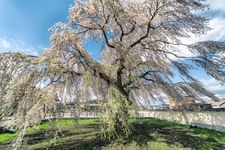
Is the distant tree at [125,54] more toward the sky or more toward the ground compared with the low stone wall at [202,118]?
more toward the sky

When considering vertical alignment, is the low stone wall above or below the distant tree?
below

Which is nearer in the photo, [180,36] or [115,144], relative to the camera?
[115,144]

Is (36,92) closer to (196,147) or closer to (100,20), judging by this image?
(100,20)

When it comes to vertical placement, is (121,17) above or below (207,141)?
above

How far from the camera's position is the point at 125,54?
46.8ft

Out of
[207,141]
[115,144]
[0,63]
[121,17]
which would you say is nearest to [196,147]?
[207,141]

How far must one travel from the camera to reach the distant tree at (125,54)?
11.9 meters

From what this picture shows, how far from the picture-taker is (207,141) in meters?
12.4

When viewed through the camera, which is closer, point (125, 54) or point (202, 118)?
point (125, 54)

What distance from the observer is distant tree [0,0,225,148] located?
1188 centimetres

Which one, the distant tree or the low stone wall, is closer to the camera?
the distant tree

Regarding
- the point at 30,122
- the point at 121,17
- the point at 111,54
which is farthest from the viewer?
the point at 111,54

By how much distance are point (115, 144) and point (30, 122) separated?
375cm

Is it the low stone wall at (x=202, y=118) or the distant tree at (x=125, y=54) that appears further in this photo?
the low stone wall at (x=202, y=118)
